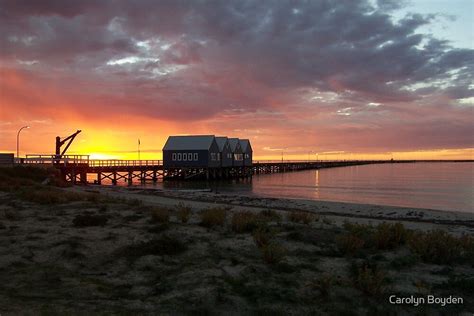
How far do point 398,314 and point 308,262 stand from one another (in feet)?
8.45

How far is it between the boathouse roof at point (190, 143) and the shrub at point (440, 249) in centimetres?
6146

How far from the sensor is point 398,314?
6.18 m

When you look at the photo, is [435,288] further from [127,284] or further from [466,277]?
[127,284]

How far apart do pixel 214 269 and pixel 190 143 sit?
214 ft

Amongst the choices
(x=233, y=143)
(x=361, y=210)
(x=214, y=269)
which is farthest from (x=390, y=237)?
(x=233, y=143)

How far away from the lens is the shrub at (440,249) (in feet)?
29.4

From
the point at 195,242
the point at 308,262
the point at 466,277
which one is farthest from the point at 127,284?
the point at 466,277

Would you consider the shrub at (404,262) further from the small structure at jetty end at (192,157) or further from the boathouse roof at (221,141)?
the boathouse roof at (221,141)

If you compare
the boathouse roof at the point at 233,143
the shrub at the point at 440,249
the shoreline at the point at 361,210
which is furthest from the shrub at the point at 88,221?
the boathouse roof at the point at 233,143

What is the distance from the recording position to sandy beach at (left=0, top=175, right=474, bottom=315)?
628 centimetres

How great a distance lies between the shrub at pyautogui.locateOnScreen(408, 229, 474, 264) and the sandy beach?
38 millimetres

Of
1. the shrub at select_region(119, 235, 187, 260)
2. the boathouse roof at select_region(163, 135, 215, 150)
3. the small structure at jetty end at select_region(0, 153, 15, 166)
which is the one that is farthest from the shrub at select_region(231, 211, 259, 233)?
the boathouse roof at select_region(163, 135, 215, 150)

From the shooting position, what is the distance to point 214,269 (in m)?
7.93

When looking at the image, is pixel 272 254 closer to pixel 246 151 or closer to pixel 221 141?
pixel 221 141
